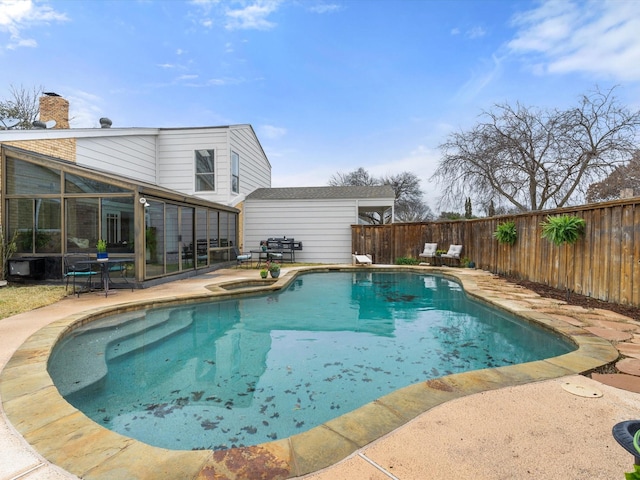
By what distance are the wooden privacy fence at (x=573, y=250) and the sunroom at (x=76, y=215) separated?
8.52 metres

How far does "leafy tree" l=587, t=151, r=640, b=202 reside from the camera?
10539 millimetres

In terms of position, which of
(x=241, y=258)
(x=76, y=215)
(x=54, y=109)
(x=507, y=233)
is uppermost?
(x=54, y=109)

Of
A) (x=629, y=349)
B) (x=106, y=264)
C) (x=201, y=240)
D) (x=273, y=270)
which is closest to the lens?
(x=629, y=349)

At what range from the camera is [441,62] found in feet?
35.7

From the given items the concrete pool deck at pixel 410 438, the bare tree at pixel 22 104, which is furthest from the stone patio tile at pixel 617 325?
the bare tree at pixel 22 104

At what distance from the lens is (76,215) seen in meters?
7.01

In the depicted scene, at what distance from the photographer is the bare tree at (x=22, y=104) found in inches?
637

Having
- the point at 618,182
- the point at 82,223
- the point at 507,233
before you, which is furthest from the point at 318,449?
the point at 618,182

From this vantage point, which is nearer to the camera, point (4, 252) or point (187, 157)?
point (4, 252)

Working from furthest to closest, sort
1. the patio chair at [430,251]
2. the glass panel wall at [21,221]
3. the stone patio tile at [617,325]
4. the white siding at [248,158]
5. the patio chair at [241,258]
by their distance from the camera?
the white siding at [248,158] → the patio chair at [430,251] → the patio chair at [241,258] → the glass panel wall at [21,221] → the stone patio tile at [617,325]

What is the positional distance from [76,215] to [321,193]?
27.7 feet

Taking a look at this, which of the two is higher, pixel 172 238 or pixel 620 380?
pixel 172 238

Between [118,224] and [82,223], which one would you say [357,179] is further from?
[82,223]

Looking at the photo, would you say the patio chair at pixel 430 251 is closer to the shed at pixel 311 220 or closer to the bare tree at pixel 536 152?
the shed at pixel 311 220
